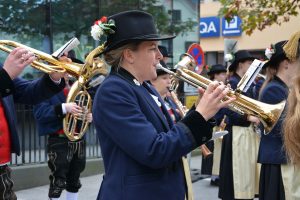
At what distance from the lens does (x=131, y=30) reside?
2.51 m

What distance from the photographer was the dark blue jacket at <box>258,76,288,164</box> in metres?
3.88

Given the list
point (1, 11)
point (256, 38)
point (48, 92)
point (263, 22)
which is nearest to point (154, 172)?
point (48, 92)

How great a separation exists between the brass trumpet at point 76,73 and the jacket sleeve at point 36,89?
121 mm

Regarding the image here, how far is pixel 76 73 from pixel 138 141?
178 centimetres

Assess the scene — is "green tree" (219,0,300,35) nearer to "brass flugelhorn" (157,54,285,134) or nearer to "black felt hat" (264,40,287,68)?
"black felt hat" (264,40,287,68)

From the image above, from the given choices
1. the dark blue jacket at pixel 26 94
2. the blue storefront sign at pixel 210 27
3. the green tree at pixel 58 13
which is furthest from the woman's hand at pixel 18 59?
the blue storefront sign at pixel 210 27

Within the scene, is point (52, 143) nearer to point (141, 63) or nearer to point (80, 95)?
point (80, 95)

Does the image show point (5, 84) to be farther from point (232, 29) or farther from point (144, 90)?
point (232, 29)

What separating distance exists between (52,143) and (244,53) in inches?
111

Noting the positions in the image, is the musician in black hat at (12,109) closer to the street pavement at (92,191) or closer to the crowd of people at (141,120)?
the crowd of people at (141,120)

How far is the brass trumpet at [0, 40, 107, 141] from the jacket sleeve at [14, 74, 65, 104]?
4.7 inches

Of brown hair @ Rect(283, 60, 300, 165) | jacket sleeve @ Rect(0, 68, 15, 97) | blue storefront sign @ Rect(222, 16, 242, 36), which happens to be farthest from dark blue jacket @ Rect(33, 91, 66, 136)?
blue storefront sign @ Rect(222, 16, 242, 36)

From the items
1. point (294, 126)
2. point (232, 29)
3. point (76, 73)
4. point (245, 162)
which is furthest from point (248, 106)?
point (232, 29)

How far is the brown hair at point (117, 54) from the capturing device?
2537mm
